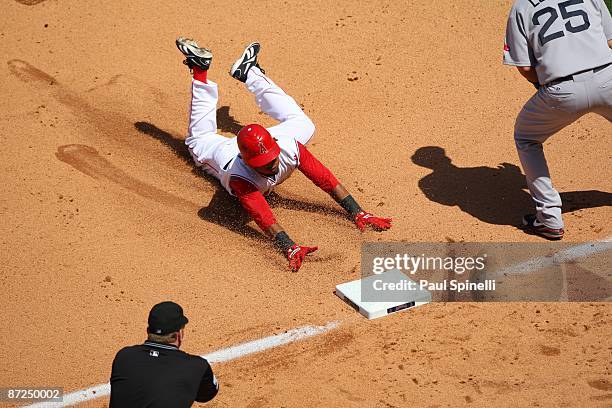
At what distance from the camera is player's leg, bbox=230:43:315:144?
25.8 ft

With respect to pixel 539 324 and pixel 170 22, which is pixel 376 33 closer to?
pixel 170 22

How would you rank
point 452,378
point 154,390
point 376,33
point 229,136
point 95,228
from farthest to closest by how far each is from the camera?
1. point 376,33
2. point 229,136
3. point 95,228
4. point 452,378
5. point 154,390

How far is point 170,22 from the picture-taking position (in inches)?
387

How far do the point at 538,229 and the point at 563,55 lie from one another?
1415mm

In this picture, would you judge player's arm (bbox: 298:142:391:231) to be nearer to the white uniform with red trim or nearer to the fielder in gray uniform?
the white uniform with red trim

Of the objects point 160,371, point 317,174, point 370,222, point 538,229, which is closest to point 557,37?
point 538,229

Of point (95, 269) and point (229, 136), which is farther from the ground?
point (229, 136)

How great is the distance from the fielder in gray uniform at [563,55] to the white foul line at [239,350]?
7.69 feet

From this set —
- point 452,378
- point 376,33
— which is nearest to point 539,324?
point 452,378

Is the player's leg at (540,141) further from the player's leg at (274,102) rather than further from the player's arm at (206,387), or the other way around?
the player's arm at (206,387)

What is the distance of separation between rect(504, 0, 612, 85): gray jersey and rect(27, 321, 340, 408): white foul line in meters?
2.46

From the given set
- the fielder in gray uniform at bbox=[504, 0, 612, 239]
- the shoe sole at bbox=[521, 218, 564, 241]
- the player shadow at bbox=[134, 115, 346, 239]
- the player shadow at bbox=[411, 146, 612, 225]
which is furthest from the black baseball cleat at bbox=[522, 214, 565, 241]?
the player shadow at bbox=[134, 115, 346, 239]

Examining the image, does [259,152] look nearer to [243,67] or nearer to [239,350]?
[243,67]

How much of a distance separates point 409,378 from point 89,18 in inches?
234
